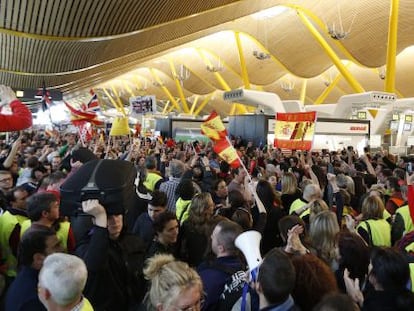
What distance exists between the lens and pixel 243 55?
3819cm

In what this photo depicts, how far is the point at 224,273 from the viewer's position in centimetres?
287

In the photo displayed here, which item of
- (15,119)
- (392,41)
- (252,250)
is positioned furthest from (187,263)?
(392,41)

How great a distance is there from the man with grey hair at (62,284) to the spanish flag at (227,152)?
4.93 meters

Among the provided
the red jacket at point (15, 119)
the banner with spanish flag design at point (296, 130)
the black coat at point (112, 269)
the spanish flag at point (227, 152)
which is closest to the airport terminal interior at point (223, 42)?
the banner with spanish flag design at point (296, 130)

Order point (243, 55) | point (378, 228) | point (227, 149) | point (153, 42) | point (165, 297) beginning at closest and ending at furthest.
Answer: point (165, 297), point (378, 228), point (227, 149), point (153, 42), point (243, 55)

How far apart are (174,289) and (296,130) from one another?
9477 mm

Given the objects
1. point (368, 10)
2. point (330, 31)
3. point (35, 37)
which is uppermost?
point (368, 10)

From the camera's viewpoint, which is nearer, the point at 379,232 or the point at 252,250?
the point at 252,250

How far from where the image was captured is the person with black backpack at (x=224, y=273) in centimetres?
277

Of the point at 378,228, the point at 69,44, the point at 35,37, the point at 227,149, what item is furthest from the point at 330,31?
the point at 378,228

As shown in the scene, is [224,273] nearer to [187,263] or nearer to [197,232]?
[187,263]

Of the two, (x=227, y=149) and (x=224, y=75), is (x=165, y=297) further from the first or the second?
(x=224, y=75)

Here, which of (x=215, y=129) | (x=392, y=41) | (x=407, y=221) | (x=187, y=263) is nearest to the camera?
(x=187, y=263)

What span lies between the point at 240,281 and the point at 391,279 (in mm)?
916
